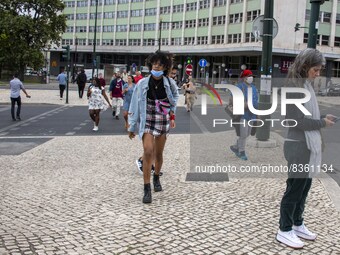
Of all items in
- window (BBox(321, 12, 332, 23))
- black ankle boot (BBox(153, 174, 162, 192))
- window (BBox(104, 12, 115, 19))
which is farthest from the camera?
window (BBox(104, 12, 115, 19))

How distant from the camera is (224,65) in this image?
200 ft

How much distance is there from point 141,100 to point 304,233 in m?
2.39

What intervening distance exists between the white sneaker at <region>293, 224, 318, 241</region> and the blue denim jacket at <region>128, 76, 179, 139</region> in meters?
2.12

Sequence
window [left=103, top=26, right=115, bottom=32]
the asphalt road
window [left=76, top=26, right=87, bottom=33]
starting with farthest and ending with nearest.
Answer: window [left=76, top=26, right=87, bottom=33] < window [left=103, top=26, right=115, bottom=32] < the asphalt road

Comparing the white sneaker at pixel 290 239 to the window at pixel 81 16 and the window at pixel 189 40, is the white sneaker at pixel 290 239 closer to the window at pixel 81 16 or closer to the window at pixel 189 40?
the window at pixel 189 40

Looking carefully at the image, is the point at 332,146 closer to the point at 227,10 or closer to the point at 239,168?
the point at 239,168

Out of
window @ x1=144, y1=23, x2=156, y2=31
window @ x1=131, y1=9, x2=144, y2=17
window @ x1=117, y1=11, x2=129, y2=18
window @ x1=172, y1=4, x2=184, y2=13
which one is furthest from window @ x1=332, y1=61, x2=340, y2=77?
window @ x1=117, y1=11, x2=129, y2=18

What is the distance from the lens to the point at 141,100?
544cm

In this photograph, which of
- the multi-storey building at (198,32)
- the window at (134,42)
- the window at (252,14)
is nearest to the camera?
the multi-storey building at (198,32)

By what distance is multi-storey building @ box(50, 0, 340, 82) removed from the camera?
2144 inches

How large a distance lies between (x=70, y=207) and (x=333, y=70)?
58.7 meters

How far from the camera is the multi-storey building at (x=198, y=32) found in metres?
54.5

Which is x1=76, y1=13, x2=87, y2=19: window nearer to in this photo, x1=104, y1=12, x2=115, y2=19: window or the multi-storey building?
the multi-storey building

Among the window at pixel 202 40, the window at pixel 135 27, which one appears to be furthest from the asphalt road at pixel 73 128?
the window at pixel 135 27
